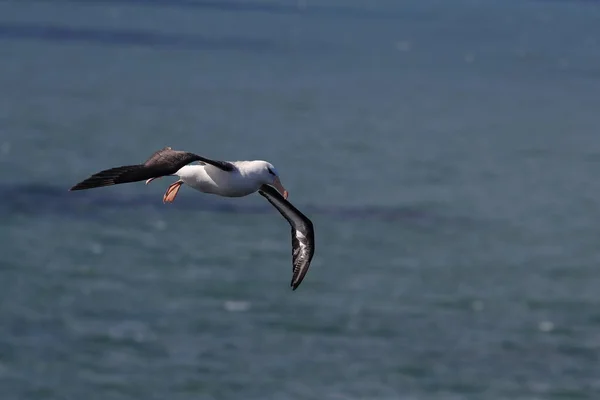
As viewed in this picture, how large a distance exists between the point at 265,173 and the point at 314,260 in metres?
83.1

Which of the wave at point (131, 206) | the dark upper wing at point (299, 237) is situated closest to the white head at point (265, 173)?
the dark upper wing at point (299, 237)

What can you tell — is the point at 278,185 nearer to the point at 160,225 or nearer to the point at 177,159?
the point at 177,159

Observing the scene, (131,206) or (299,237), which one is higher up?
(131,206)

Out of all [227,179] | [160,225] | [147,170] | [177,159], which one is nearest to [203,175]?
[227,179]

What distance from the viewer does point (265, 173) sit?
46.1ft

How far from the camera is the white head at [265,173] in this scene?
14023 mm

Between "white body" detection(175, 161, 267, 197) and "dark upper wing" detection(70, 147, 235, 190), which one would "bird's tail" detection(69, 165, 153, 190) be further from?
"white body" detection(175, 161, 267, 197)

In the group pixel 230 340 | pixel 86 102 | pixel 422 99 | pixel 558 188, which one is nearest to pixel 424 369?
pixel 230 340

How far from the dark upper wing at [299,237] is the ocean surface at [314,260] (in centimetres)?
5523

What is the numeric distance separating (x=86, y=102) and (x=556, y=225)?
63.7 m

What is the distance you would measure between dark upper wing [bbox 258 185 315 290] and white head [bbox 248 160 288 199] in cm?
171

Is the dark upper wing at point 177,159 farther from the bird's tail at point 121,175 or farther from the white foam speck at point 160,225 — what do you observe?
the white foam speck at point 160,225

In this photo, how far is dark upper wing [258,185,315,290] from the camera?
53.1 ft

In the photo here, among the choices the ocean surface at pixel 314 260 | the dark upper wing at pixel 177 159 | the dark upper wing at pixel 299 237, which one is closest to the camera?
the dark upper wing at pixel 177 159
